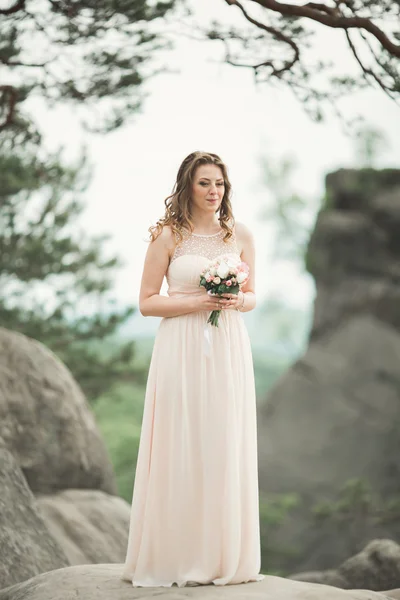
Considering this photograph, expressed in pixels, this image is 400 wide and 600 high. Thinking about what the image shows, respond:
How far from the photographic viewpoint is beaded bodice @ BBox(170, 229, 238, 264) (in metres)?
5.20

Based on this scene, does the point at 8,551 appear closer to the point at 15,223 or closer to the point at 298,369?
the point at 15,223

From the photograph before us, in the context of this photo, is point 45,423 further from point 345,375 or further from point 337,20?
point 345,375

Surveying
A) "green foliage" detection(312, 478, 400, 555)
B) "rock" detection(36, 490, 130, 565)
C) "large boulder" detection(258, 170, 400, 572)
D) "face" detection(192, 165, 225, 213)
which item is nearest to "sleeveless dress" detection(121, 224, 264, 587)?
"face" detection(192, 165, 225, 213)

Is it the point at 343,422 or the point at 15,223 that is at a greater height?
the point at 15,223

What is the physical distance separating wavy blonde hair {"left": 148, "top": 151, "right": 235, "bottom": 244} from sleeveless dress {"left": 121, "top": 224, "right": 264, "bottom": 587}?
112mm

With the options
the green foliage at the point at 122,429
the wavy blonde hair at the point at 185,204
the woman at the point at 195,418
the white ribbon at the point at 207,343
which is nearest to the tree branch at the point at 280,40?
the wavy blonde hair at the point at 185,204

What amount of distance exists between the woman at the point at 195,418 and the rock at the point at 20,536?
1.42 meters

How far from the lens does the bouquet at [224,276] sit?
4.80 m

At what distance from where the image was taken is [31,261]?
14016mm

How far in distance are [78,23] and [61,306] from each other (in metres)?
8.25

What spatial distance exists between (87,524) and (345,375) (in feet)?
45.0

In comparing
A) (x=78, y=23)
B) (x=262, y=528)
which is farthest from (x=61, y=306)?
(x=78, y=23)

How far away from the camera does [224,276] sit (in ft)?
15.7

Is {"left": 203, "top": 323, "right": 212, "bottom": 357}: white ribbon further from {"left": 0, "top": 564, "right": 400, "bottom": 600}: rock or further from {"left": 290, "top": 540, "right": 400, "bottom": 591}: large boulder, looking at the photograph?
{"left": 290, "top": 540, "right": 400, "bottom": 591}: large boulder
